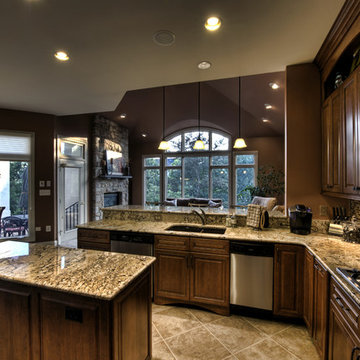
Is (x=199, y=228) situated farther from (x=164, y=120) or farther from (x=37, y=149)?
(x=164, y=120)

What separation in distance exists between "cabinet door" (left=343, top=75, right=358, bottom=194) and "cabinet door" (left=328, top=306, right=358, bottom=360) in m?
1.00

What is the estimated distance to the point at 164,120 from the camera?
7.95 m

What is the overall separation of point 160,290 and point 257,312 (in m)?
1.10

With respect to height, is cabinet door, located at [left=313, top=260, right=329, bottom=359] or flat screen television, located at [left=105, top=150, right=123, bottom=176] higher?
flat screen television, located at [left=105, top=150, right=123, bottom=176]

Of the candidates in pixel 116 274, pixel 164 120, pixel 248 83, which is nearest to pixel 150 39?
pixel 116 274

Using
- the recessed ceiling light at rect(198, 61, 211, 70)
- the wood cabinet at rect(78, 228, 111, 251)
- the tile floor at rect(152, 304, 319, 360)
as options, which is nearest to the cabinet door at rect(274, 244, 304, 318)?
the tile floor at rect(152, 304, 319, 360)

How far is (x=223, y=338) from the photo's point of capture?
2125 millimetres

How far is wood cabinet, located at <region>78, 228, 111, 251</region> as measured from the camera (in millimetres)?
2816

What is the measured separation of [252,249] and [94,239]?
77.0 inches

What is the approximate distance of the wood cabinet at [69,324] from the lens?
4.00ft

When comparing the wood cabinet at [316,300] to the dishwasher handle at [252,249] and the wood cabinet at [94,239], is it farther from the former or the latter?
the wood cabinet at [94,239]

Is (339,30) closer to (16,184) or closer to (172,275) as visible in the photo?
(172,275)

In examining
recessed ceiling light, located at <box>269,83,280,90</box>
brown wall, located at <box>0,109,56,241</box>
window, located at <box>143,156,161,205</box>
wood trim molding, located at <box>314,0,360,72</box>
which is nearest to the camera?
wood trim molding, located at <box>314,0,360,72</box>

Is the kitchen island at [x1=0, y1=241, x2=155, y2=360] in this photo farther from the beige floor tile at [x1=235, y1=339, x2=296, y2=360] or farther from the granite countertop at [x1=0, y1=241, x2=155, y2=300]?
the beige floor tile at [x1=235, y1=339, x2=296, y2=360]
